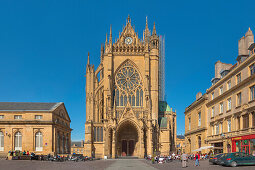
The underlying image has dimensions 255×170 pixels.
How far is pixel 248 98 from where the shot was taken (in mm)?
37906

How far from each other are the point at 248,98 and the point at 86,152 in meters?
48.1

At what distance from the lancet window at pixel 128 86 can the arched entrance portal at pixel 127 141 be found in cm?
626

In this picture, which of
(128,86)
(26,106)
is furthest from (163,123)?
(26,106)

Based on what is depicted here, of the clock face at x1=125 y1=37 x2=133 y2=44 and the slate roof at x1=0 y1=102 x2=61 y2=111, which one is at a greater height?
the clock face at x1=125 y1=37 x2=133 y2=44

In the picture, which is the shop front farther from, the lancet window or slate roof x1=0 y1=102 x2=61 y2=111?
the lancet window

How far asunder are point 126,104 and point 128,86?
5.73 metres

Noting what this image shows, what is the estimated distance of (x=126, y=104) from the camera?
78.3 meters

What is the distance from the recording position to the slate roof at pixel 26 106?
2469 inches

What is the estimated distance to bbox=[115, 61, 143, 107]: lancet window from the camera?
81.2m

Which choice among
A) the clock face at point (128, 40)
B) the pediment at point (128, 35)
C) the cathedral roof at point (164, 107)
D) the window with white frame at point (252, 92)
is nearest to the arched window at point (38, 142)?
the pediment at point (128, 35)

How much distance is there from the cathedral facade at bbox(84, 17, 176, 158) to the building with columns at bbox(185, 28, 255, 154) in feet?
76.4

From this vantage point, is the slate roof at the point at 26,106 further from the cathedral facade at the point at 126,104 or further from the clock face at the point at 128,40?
the clock face at the point at 128,40

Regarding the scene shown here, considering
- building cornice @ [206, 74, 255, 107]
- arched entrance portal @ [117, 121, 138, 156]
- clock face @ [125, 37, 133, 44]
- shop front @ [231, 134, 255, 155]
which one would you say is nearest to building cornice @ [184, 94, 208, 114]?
building cornice @ [206, 74, 255, 107]

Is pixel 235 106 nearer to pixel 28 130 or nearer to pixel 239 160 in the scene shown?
pixel 239 160
